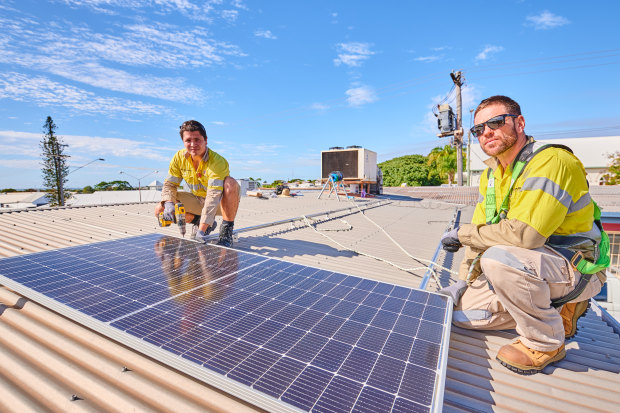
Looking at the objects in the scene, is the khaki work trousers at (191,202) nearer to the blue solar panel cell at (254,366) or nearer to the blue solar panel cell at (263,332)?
the blue solar panel cell at (263,332)

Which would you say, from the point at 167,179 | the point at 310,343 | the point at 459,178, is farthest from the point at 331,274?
the point at 459,178

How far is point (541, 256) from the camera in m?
2.28

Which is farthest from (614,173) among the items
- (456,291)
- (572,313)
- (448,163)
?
(456,291)

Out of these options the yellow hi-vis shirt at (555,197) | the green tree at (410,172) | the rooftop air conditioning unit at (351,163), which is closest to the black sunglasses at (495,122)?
the yellow hi-vis shirt at (555,197)

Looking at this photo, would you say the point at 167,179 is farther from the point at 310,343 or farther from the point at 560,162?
the point at 560,162

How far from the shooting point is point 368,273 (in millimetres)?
4188

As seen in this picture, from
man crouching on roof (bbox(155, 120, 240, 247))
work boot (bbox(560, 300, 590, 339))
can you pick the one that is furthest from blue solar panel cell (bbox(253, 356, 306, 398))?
man crouching on roof (bbox(155, 120, 240, 247))

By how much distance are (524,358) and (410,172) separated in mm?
63984

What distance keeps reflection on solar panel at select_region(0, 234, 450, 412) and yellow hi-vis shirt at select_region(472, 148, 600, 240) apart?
3.26ft

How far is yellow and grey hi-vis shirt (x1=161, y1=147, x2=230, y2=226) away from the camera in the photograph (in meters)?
4.96

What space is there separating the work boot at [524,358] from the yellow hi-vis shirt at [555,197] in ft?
2.84

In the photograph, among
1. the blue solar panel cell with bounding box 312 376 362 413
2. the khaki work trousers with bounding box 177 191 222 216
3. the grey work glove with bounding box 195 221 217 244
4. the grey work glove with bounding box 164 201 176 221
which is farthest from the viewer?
the khaki work trousers with bounding box 177 191 222 216

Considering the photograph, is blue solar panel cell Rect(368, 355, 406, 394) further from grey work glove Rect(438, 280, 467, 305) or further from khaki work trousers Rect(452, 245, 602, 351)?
grey work glove Rect(438, 280, 467, 305)

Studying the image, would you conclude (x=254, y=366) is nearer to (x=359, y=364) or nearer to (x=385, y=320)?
(x=359, y=364)
